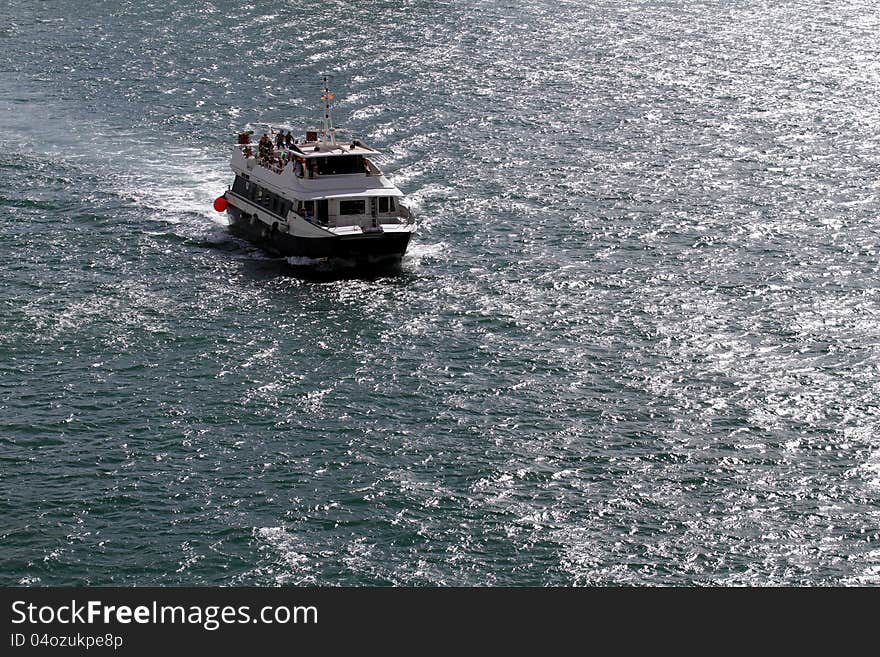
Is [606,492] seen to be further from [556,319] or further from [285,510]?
[556,319]

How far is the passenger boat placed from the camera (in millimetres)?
95062

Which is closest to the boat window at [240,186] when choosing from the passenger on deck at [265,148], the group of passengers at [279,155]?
the group of passengers at [279,155]

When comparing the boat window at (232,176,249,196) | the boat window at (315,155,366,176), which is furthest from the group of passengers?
the boat window at (232,176,249,196)

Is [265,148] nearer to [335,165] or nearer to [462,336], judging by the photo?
[335,165]

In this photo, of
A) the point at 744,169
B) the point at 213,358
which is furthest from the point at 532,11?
the point at 213,358

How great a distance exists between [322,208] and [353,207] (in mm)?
2181

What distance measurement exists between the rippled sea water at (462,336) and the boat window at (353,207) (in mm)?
5889

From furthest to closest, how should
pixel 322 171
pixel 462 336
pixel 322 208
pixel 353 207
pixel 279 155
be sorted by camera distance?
pixel 279 155 → pixel 322 171 → pixel 353 207 → pixel 322 208 → pixel 462 336

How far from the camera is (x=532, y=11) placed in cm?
17638

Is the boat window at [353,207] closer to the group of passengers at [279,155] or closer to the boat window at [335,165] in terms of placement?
the boat window at [335,165]

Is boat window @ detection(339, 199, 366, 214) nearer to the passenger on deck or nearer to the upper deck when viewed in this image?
the upper deck

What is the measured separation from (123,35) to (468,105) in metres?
48.6

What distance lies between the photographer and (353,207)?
97500 mm

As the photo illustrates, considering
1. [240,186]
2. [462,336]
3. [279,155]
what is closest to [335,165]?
[279,155]
